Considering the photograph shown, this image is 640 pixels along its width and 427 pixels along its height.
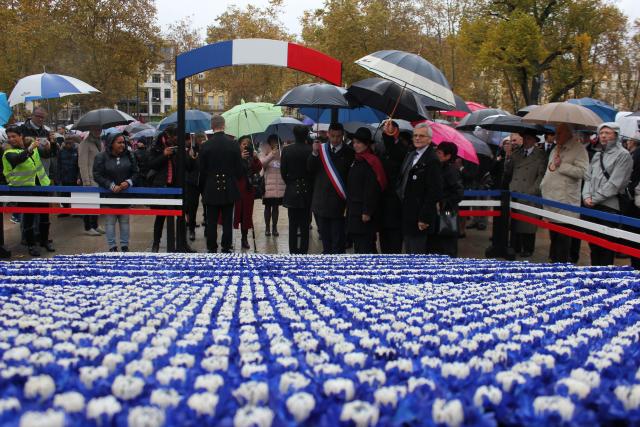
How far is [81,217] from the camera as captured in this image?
522 inches

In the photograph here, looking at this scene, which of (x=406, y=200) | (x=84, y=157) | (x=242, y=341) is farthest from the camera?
(x=84, y=157)

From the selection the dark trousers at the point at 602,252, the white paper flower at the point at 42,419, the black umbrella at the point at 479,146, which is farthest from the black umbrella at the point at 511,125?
the white paper flower at the point at 42,419

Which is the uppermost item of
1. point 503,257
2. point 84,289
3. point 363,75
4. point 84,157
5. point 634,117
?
point 363,75

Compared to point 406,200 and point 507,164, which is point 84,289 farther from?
point 507,164

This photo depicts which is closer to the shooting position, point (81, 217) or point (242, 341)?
point (242, 341)

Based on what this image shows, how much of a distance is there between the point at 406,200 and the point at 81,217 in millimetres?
8451

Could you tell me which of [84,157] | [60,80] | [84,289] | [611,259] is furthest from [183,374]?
[60,80]

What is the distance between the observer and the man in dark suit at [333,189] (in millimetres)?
8242

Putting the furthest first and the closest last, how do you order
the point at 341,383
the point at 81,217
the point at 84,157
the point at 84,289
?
the point at 81,217, the point at 84,157, the point at 84,289, the point at 341,383

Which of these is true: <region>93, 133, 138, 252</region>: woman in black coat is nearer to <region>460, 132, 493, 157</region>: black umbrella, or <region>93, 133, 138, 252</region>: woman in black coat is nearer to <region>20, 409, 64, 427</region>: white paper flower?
<region>460, 132, 493, 157</region>: black umbrella

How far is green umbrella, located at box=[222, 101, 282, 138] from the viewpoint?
12.3m

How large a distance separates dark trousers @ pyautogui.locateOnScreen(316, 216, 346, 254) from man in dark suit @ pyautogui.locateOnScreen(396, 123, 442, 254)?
1.33 m


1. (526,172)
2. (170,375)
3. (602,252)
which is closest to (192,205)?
(526,172)

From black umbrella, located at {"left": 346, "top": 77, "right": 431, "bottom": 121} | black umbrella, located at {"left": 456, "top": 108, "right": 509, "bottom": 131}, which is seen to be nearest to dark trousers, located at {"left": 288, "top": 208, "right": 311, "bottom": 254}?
black umbrella, located at {"left": 346, "top": 77, "right": 431, "bottom": 121}
